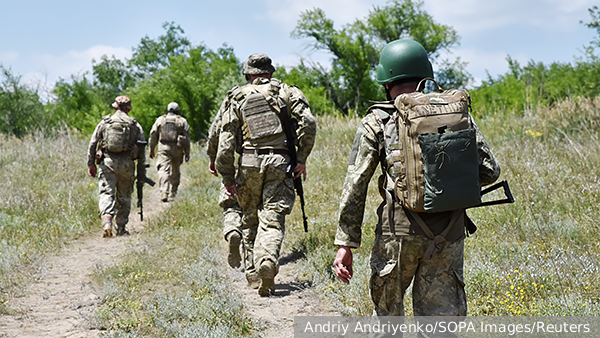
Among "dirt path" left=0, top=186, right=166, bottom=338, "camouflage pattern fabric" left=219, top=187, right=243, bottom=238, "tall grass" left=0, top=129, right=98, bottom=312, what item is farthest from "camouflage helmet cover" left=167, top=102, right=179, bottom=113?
"camouflage pattern fabric" left=219, top=187, right=243, bottom=238

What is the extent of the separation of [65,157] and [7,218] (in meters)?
5.27

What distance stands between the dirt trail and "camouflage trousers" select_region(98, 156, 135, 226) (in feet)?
4.82

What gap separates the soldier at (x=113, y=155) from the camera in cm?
786

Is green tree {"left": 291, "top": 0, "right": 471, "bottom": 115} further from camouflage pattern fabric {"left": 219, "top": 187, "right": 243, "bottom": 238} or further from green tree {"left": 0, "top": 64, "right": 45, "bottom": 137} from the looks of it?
camouflage pattern fabric {"left": 219, "top": 187, "right": 243, "bottom": 238}

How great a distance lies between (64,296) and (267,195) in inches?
92.1

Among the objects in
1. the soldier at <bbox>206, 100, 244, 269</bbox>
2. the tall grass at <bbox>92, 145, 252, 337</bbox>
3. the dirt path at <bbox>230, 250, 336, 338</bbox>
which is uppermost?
the soldier at <bbox>206, 100, 244, 269</bbox>

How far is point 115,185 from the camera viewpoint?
816 centimetres

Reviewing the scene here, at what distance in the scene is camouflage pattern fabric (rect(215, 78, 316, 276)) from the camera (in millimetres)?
4785

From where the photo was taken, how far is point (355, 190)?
8.61 feet

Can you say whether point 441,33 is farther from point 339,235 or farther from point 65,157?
point 339,235

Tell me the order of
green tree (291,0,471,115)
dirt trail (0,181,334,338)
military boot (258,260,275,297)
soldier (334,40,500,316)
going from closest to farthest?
soldier (334,40,500,316), dirt trail (0,181,334,338), military boot (258,260,275,297), green tree (291,0,471,115)

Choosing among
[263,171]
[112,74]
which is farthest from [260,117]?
[112,74]

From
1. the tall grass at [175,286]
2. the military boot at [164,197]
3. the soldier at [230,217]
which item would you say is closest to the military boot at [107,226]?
the tall grass at [175,286]

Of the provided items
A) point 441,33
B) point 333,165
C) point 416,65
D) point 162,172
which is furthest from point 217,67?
point 441,33
